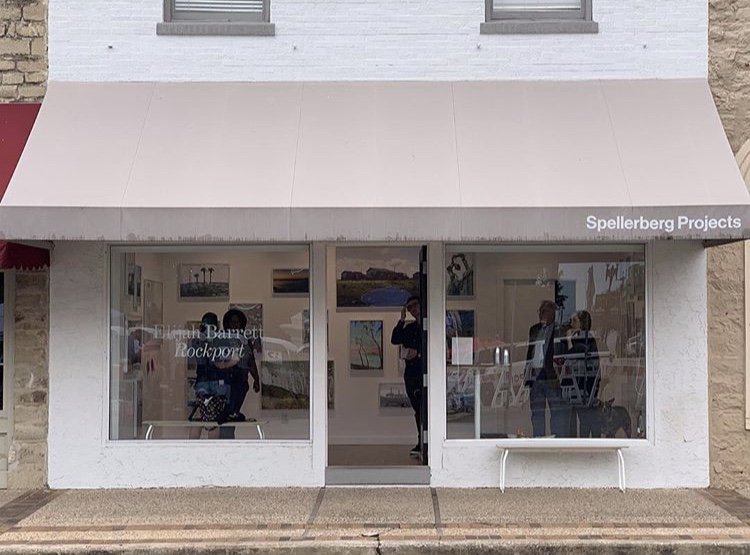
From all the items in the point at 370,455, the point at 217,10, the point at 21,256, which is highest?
the point at 217,10

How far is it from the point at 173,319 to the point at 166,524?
7.42ft

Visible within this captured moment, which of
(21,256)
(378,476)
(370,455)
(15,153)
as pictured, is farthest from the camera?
(370,455)

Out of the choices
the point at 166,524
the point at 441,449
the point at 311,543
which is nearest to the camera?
the point at 311,543

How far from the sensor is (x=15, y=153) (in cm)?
741

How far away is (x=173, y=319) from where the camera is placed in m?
8.16

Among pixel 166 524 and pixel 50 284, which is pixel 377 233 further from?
pixel 50 284

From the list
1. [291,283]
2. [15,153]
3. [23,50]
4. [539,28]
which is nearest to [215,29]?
[23,50]

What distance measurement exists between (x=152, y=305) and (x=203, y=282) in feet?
1.88

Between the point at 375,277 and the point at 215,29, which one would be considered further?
the point at 375,277

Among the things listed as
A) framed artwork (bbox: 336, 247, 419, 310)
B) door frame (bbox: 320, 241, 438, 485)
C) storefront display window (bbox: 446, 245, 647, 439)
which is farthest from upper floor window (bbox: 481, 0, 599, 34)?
framed artwork (bbox: 336, 247, 419, 310)

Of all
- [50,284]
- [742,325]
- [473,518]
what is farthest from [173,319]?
[742,325]

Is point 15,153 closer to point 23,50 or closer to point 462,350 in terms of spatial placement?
point 23,50

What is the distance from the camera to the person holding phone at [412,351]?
27.2 ft

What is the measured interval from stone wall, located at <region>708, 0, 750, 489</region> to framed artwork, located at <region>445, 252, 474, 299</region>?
7.63 feet
